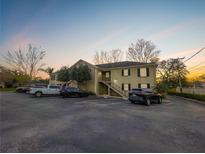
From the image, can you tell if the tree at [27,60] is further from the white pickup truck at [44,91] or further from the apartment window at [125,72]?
the apartment window at [125,72]

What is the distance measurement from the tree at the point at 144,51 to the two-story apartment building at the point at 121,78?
449 inches

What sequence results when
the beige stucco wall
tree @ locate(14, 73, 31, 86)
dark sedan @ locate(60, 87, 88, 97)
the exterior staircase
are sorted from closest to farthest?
1. dark sedan @ locate(60, 87, 88, 97)
2. the beige stucco wall
3. the exterior staircase
4. tree @ locate(14, 73, 31, 86)

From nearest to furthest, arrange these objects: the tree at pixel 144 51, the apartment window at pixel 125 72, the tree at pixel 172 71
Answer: the apartment window at pixel 125 72
the tree at pixel 144 51
the tree at pixel 172 71

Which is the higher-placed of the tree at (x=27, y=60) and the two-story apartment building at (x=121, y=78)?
the tree at (x=27, y=60)

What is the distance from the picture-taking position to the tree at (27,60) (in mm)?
35281

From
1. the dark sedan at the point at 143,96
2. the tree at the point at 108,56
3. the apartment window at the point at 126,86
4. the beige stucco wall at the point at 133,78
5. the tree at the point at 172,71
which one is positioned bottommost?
the dark sedan at the point at 143,96

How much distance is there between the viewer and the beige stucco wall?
63.0 feet

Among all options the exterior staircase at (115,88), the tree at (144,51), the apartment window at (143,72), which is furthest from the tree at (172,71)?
the exterior staircase at (115,88)

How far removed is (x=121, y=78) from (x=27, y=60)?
1187 inches

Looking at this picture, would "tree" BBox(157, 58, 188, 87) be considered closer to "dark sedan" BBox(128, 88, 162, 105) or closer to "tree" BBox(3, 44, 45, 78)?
"dark sedan" BBox(128, 88, 162, 105)

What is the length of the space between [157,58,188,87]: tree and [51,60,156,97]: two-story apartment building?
2017cm

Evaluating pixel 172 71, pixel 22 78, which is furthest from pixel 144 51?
pixel 22 78

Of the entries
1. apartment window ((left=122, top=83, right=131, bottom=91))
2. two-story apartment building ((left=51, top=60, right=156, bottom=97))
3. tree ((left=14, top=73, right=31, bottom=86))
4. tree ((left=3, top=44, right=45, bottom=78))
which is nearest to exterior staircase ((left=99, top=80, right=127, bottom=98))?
two-story apartment building ((left=51, top=60, right=156, bottom=97))

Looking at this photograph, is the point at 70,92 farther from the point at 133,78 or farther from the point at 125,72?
the point at 133,78
